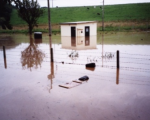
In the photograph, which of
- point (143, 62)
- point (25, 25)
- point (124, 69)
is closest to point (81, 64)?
point (124, 69)

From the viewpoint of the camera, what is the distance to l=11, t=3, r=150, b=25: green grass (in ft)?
196

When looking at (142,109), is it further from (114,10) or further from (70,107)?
(114,10)

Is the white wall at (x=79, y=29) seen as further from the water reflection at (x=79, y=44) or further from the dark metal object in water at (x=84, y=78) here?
the dark metal object in water at (x=84, y=78)

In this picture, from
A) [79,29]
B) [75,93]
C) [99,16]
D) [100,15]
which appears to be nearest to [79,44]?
[79,29]

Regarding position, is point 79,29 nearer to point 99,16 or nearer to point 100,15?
point 99,16

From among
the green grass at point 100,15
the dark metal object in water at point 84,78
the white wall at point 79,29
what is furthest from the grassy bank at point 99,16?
the dark metal object in water at point 84,78

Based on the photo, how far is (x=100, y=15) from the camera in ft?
215

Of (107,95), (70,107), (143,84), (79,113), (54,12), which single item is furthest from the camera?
(54,12)

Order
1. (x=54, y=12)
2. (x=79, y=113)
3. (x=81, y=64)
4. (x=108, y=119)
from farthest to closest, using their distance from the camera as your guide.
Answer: (x=54, y=12) → (x=81, y=64) → (x=79, y=113) → (x=108, y=119)

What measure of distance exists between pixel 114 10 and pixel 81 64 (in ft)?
201

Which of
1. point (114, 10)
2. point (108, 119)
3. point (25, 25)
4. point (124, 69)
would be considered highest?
point (114, 10)

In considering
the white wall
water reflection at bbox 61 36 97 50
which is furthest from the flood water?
the white wall

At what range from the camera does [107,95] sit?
7.18 meters

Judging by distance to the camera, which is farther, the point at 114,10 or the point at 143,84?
the point at 114,10
